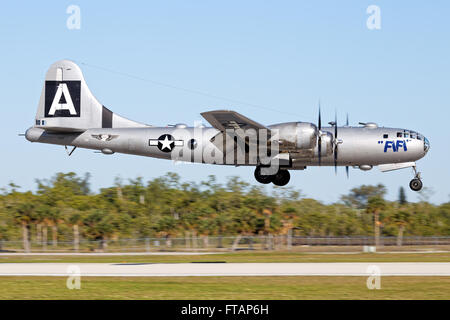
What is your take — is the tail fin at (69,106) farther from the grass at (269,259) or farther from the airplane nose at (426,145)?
the airplane nose at (426,145)

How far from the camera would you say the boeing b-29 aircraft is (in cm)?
3086

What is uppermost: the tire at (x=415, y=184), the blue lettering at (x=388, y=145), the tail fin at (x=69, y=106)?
the tail fin at (x=69, y=106)

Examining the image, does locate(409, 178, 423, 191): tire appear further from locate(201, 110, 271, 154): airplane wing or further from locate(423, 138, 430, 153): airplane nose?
locate(201, 110, 271, 154): airplane wing

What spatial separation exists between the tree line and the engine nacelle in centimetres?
3883

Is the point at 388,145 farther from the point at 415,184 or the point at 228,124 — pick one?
the point at 228,124

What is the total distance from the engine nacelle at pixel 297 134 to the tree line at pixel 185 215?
38833mm

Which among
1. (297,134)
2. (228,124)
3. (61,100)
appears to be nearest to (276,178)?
(297,134)

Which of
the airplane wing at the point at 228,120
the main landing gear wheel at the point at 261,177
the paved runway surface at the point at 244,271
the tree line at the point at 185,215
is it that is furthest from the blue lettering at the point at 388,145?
the tree line at the point at 185,215

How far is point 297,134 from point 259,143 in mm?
2238

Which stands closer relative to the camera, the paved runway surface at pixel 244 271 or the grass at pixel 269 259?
the paved runway surface at pixel 244 271

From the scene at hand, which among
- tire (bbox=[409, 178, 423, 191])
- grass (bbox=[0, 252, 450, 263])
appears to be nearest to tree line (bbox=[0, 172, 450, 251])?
grass (bbox=[0, 252, 450, 263])

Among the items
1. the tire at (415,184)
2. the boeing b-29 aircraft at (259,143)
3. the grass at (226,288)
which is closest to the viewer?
the grass at (226,288)

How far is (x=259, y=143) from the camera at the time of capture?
3164 cm

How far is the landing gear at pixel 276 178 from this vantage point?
3406cm
